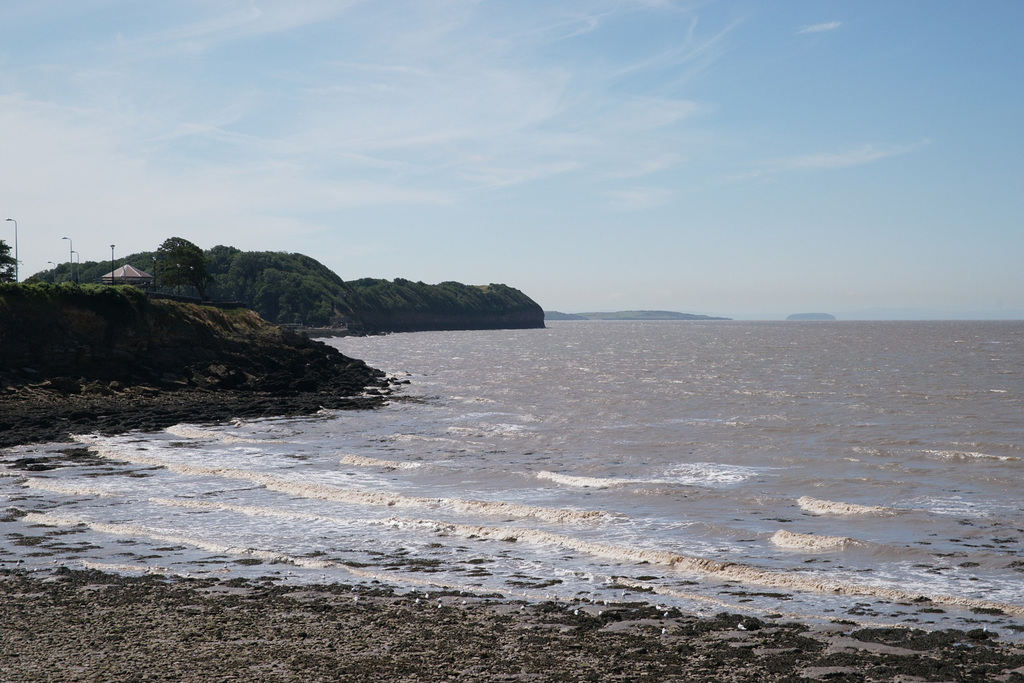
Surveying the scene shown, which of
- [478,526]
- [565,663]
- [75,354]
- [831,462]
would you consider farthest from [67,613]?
[75,354]

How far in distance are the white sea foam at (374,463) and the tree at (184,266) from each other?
7124 cm

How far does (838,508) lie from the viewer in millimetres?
18906

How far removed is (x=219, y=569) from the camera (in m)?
13.6

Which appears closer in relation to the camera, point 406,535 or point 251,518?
point 406,535

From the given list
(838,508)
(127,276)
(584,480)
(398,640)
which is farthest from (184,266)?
(398,640)

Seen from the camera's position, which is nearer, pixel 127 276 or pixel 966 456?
pixel 966 456

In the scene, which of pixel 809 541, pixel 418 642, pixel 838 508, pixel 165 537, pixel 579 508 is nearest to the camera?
pixel 418 642

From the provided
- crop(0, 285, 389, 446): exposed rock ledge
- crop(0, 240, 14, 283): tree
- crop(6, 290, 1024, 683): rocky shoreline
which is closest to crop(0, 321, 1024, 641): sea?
crop(6, 290, 1024, 683): rocky shoreline

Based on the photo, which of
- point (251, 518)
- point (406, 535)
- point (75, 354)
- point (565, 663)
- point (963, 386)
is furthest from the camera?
point (963, 386)

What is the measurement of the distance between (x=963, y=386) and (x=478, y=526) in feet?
156

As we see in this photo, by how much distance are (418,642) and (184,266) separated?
9114cm

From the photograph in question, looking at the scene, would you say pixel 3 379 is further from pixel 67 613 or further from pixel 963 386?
pixel 963 386

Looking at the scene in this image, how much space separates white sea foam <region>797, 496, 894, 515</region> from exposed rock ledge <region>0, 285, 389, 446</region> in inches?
1012

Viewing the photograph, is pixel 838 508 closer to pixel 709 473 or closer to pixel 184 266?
pixel 709 473
